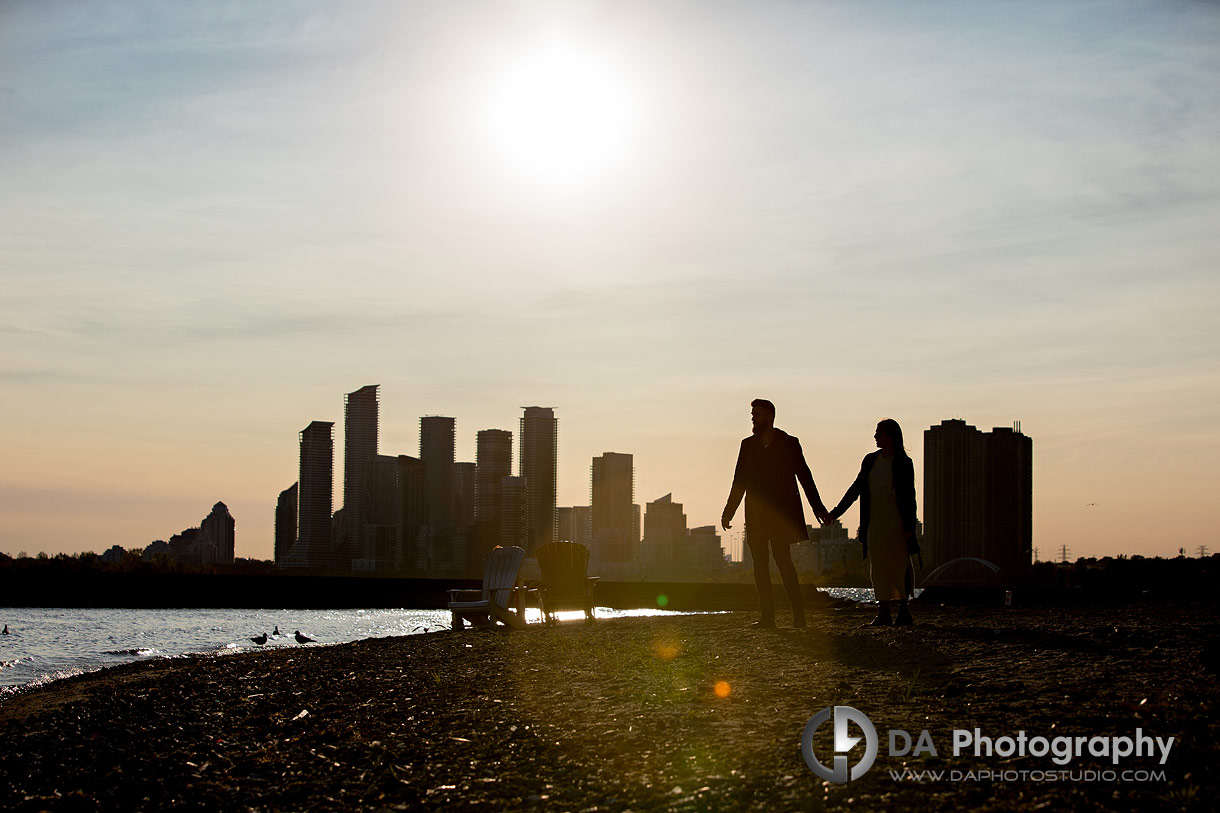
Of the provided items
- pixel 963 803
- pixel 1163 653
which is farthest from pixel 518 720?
pixel 1163 653

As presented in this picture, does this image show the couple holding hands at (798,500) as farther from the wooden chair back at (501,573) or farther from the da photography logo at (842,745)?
the wooden chair back at (501,573)

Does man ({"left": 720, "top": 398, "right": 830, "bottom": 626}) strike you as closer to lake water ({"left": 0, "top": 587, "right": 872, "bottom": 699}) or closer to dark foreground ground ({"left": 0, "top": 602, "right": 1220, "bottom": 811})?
dark foreground ground ({"left": 0, "top": 602, "right": 1220, "bottom": 811})

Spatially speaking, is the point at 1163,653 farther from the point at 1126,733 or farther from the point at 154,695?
the point at 154,695

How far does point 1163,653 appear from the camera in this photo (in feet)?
27.9

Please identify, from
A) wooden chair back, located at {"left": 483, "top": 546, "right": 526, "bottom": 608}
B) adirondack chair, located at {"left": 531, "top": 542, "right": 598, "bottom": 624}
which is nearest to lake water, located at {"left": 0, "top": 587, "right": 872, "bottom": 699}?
adirondack chair, located at {"left": 531, "top": 542, "right": 598, "bottom": 624}

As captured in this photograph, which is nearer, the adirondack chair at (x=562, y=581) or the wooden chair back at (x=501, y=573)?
the wooden chair back at (x=501, y=573)

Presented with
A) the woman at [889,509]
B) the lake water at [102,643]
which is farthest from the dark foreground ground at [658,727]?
the lake water at [102,643]

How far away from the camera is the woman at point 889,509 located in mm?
12477

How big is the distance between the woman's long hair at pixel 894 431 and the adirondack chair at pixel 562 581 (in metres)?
9.73

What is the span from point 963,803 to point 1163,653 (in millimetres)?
5011

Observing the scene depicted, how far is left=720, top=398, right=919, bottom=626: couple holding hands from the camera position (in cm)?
1248

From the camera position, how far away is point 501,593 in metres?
20.3

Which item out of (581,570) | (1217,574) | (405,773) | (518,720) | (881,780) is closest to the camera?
(881,780)

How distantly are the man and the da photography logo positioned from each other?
6.60 m
